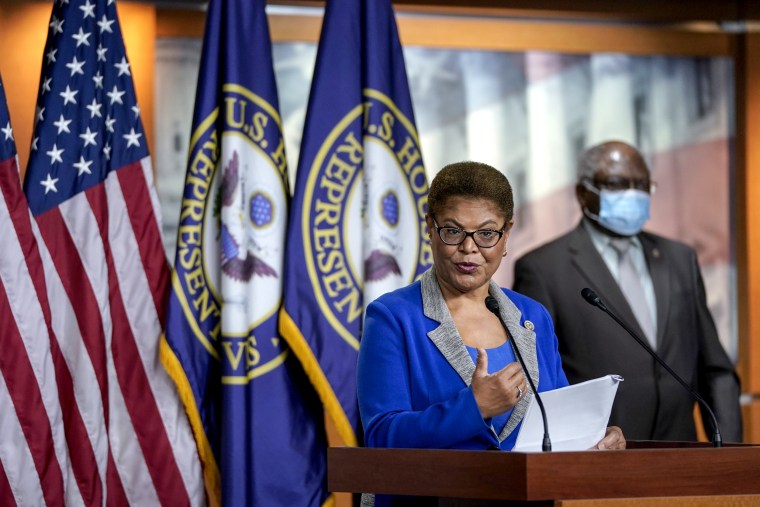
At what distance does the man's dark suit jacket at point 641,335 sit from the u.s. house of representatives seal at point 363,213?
0.50 meters

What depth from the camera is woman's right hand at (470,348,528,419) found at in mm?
2301

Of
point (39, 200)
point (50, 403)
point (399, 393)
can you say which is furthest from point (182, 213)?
point (399, 393)

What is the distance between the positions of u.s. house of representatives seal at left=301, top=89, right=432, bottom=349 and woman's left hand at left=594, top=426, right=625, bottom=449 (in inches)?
76.2

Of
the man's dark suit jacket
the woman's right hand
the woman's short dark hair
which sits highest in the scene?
the woman's short dark hair

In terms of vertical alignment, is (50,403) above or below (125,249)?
below

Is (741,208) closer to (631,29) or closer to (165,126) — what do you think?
(631,29)

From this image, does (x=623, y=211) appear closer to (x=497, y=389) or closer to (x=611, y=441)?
(x=611, y=441)

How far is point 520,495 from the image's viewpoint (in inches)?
81.9

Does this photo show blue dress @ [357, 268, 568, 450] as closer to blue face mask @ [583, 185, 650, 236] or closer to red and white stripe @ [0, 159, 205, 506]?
red and white stripe @ [0, 159, 205, 506]

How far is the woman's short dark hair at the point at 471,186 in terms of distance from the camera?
8.59 feet

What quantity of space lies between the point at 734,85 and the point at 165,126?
265 centimetres

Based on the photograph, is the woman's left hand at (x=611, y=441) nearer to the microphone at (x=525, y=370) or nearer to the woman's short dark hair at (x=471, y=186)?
the microphone at (x=525, y=370)

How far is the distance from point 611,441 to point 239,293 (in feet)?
6.82

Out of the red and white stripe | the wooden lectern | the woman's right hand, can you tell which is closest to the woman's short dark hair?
the woman's right hand
